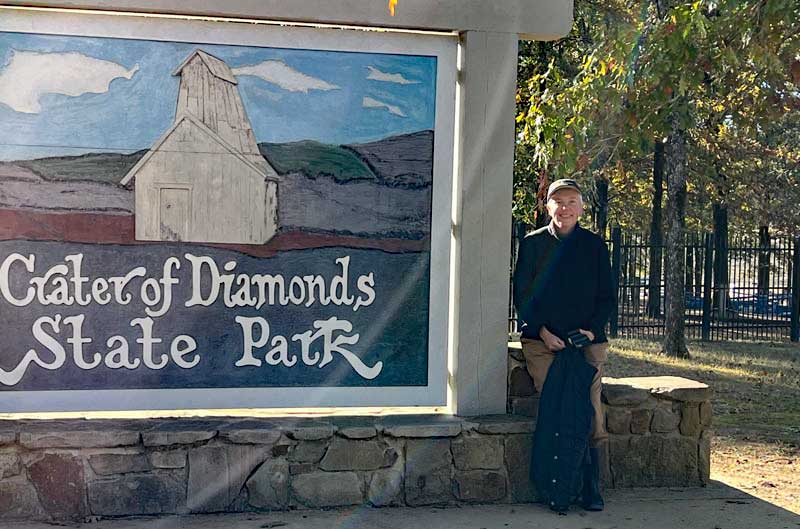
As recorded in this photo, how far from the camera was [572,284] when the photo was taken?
575 centimetres

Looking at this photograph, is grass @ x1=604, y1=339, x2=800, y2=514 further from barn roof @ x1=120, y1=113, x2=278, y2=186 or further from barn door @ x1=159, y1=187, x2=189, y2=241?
barn door @ x1=159, y1=187, x2=189, y2=241

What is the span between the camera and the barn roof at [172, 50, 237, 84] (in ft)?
18.4

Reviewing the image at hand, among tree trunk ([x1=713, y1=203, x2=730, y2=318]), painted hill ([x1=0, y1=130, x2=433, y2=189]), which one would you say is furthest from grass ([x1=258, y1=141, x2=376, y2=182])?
tree trunk ([x1=713, y1=203, x2=730, y2=318])

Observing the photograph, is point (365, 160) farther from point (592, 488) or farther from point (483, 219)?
point (592, 488)

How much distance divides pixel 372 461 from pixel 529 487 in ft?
3.21

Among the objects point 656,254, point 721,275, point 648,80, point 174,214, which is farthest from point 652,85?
point 721,275

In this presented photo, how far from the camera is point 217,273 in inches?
224

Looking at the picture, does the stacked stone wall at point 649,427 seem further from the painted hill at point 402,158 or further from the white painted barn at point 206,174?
the white painted barn at point 206,174

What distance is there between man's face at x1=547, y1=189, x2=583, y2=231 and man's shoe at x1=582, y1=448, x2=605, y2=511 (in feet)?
4.44

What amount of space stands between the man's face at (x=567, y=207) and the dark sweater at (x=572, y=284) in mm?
60

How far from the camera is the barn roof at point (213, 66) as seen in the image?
559 centimetres

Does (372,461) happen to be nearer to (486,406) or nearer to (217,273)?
(486,406)

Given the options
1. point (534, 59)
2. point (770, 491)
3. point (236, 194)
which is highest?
point (534, 59)

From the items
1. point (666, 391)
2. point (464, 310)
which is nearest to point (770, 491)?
point (666, 391)
